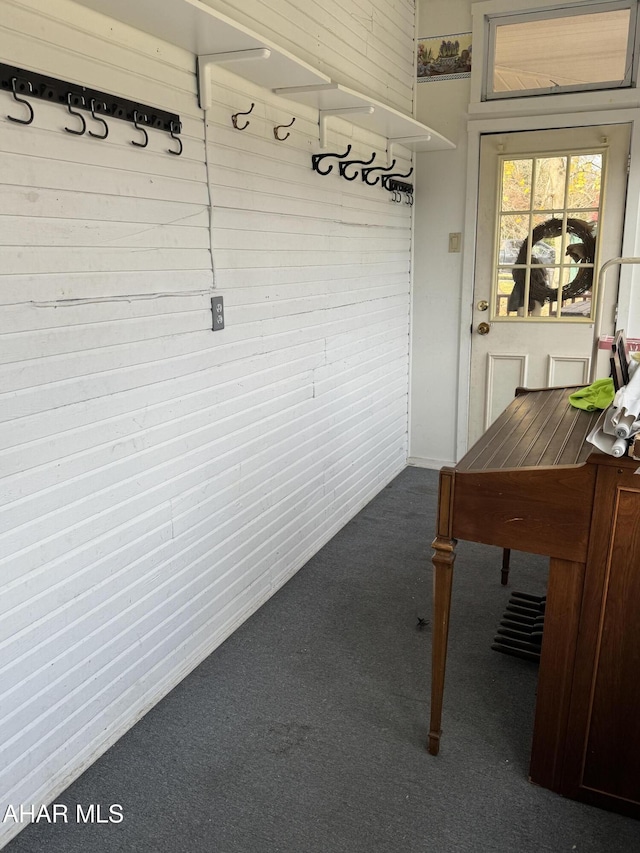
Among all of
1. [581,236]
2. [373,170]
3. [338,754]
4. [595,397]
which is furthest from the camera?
[581,236]

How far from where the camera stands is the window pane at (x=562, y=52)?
3707 millimetres

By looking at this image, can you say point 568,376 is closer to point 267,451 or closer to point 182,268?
point 267,451

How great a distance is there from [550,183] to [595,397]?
85.9 inches

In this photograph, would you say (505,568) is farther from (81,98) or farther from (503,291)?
(81,98)

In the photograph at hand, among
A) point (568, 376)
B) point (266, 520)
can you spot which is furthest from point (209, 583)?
point (568, 376)

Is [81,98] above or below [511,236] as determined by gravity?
above

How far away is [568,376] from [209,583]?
272 centimetres

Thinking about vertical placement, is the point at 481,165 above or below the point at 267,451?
above

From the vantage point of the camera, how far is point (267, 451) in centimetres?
282

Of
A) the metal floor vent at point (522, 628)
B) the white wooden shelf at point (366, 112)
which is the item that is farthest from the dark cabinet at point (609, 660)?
the white wooden shelf at point (366, 112)

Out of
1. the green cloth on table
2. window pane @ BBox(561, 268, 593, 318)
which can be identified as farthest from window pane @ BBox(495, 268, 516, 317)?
the green cloth on table

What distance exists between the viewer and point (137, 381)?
2039 mm

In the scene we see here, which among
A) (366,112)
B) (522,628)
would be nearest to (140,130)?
(366,112)

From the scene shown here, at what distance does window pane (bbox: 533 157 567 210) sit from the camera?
3916mm
